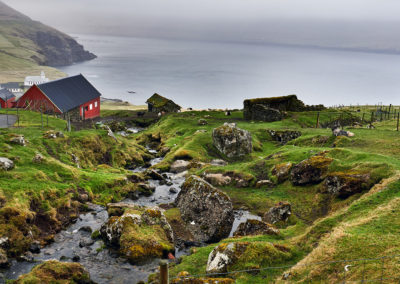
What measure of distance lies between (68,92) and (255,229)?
261ft

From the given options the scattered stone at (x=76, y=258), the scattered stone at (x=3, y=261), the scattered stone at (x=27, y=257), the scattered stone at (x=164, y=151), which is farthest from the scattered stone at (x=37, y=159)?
the scattered stone at (x=164, y=151)

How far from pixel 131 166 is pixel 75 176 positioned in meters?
17.8

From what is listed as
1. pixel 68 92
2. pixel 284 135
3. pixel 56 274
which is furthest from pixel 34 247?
pixel 68 92

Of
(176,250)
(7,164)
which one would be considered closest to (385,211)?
(176,250)

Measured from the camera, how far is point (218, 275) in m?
23.7

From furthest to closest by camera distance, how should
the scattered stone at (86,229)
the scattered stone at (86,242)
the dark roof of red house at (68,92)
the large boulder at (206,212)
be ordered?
1. the dark roof of red house at (68,92)
2. the large boulder at (206,212)
3. the scattered stone at (86,229)
4. the scattered stone at (86,242)

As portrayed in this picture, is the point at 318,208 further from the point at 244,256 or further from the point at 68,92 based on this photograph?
the point at 68,92

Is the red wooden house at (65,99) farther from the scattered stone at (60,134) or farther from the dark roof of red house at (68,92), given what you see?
the scattered stone at (60,134)

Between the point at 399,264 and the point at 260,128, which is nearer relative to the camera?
the point at 399,264

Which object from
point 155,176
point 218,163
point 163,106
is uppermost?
point 163,106

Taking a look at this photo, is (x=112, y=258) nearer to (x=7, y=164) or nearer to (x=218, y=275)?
(x=218, y=275)

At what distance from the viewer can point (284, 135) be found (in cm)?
7212

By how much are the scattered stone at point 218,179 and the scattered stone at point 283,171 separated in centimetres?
682

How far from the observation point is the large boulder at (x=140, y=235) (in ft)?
101
